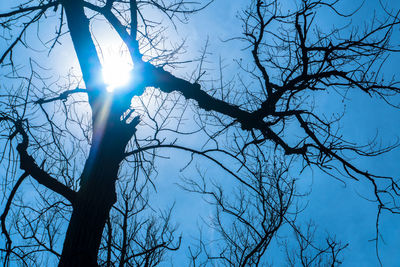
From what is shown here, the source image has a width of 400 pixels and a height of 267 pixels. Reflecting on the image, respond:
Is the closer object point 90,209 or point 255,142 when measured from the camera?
point 90,209

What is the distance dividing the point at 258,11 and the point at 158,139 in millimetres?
2428

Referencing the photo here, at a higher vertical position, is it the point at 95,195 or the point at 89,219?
the point at 95,195

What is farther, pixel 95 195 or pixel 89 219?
pixel 95 195

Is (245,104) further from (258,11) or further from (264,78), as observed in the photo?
(258,11)

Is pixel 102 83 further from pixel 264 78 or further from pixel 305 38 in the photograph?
pixel 305 38

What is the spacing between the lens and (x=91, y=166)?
2293mm

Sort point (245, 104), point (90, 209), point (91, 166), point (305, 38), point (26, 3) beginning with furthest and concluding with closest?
point (245, 104) → point (26, 3) → point (305, 38) → point (91, 166) → point (90, 209)

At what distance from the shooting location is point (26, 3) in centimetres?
364

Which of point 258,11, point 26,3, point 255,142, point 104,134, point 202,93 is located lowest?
point 104,134

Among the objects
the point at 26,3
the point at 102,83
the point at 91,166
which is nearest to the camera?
the point at 91,166

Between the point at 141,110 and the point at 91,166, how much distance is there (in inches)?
55.4

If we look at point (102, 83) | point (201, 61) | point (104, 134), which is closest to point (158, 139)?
point (104, 134)

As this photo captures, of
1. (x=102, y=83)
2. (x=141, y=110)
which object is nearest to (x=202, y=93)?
(x=141, y=110)

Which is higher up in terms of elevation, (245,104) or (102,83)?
(245,104)
